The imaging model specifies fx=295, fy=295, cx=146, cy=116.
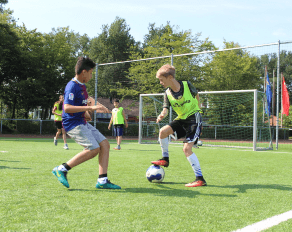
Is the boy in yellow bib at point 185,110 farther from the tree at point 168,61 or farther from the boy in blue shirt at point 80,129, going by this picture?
the tree at point 168,61

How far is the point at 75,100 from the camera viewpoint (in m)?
4.14

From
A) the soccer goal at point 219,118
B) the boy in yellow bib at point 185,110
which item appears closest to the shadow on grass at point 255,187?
the boy in yellow bib at point 185,110

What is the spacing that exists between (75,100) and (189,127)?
184cm

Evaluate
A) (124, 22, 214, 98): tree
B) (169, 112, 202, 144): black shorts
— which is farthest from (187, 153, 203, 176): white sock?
(124, 22, 214, 98): tree

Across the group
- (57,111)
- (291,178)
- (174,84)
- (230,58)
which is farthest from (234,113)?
(174,84)

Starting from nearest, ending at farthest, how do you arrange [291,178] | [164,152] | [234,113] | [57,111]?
Result: [164,152], [291,178], [57,111], [234,113]

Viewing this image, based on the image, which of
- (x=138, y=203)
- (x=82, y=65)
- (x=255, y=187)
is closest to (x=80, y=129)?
(x=82, y=65)

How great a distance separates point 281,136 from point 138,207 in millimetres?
32360

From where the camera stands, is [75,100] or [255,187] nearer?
[75,100]

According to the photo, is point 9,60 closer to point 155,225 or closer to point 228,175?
point 228,175

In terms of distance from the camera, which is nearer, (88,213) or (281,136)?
(88,213)

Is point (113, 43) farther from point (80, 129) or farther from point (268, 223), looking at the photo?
point (268, 223)

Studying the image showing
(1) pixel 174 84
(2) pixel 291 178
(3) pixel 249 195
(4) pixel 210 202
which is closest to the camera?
(4) pixel 210 202

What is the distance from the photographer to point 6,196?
11.6 feet
